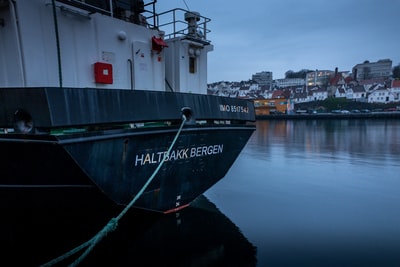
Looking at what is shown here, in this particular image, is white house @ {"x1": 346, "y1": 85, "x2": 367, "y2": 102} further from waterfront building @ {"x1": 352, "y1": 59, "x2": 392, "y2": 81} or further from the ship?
the ship

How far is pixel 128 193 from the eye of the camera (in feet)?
12.7

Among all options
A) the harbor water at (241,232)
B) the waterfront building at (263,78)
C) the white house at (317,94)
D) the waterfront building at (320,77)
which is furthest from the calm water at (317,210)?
the waterfront building at (263,78)

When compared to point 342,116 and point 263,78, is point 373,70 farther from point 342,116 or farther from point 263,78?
point 342,116

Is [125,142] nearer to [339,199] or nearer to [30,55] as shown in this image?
[30,55]

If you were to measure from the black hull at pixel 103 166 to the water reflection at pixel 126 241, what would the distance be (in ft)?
1.48

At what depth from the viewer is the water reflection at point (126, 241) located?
3869 millimetres

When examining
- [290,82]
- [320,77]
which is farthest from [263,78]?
[320,77]

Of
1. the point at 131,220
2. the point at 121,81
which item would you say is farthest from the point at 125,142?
the point at 131,220

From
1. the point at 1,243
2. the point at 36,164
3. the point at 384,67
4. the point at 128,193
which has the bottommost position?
the point at 1,243

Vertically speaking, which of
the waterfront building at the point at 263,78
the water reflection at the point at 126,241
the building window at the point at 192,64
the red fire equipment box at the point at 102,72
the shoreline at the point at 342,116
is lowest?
the shoreline at the point at 342,116

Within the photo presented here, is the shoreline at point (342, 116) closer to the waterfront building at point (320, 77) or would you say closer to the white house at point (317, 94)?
the white house at point (317, 94)

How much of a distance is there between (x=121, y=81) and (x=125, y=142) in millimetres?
1904

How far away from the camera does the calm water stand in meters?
4.22

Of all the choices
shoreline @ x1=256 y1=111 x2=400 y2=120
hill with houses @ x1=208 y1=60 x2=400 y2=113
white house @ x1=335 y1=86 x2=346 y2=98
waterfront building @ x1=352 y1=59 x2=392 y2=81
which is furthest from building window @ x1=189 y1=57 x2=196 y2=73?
waterfront building @ x1=352 y1=59 x2=392 y2=81
